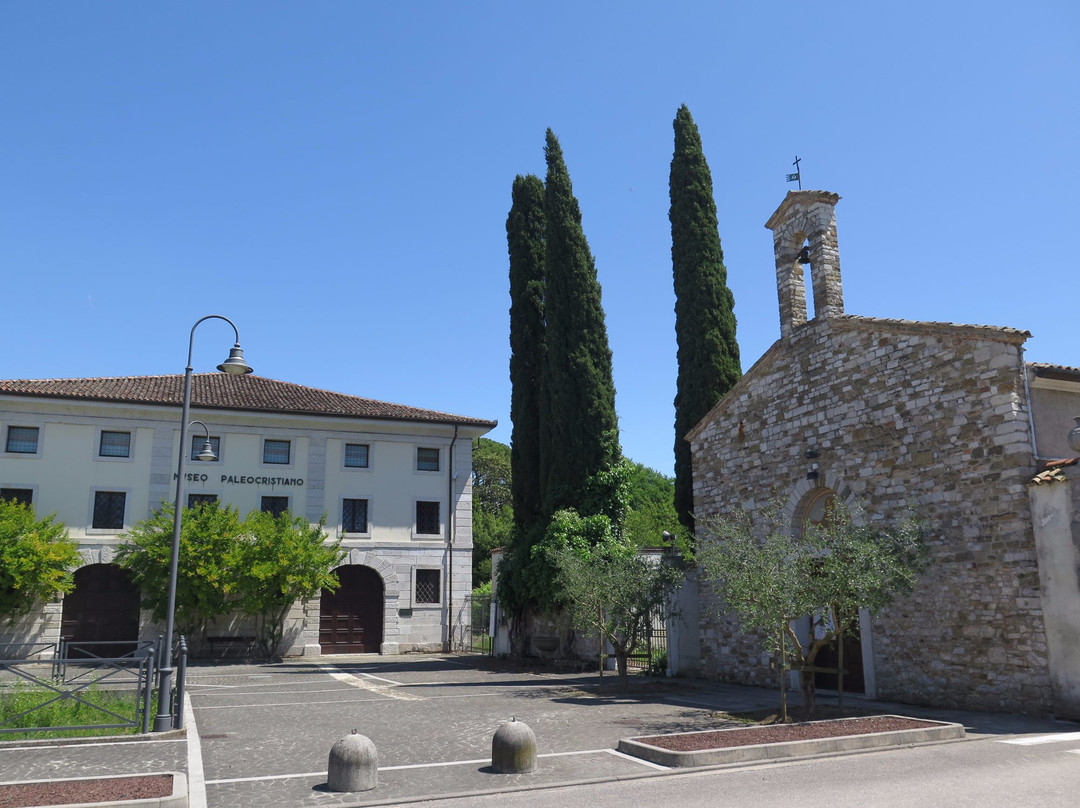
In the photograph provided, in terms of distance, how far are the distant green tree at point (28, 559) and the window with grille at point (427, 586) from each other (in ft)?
35.2

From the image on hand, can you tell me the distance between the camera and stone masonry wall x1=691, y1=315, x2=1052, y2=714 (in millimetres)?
12094

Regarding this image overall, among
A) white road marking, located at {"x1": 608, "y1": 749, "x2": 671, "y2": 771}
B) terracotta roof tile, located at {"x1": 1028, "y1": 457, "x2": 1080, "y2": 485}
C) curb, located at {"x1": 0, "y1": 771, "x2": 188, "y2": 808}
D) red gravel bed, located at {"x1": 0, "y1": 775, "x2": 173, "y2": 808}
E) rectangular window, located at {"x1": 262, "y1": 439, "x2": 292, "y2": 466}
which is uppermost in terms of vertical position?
rectangular window, located at {"x1": 262, "y1": 439, "x2": 292, "y2": 466}

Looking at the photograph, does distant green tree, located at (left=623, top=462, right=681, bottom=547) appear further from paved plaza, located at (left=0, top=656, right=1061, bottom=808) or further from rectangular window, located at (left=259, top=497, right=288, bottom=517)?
paved plaza, located at (left=0, top=656, right=1061, bottom=808)

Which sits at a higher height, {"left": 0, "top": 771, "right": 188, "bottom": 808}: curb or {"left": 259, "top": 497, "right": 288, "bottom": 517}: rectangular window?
{"left": 259, "top": 497, "right": 288, "bottom": 517}: rectangular window

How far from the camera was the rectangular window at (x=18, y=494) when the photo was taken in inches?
990

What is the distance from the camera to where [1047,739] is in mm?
9828

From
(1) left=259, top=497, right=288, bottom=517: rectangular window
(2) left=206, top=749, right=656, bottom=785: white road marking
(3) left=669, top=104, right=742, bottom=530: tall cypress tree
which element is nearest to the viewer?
(2) left=206, top=749, right=656, bottom=785: white road marking

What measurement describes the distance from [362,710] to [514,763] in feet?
20.5

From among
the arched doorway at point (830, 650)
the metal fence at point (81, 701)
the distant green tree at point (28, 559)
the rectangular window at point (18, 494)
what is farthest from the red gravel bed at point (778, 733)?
the rectangular window at point (18, 494)

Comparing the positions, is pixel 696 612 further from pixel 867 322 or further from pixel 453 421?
pixel 453 421

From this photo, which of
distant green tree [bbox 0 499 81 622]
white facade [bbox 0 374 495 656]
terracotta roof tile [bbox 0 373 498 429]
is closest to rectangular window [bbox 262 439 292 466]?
white facade [bbox 0 374 495 656]

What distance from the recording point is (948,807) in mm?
6766

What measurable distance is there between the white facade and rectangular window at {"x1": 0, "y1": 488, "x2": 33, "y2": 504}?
0.18 ft

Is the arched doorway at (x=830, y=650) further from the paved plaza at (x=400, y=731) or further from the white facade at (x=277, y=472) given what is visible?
the white facade at (x=277, y=472)
